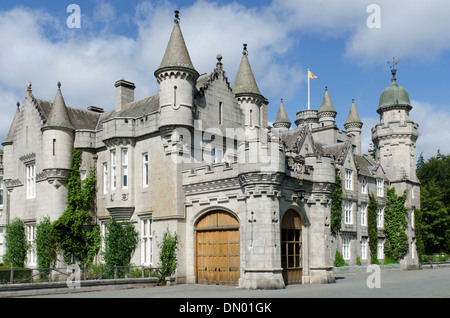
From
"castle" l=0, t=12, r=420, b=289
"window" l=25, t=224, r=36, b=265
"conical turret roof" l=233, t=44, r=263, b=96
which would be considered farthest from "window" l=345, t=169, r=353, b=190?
"window" l=25, t=224, r=36, b=265

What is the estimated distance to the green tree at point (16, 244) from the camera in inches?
1288

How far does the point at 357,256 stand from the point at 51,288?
2872 centimetres

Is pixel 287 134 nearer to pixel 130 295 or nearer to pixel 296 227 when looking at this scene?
pixel 296 227

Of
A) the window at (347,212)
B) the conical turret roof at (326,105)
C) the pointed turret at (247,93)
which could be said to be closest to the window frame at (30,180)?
the pointed turret at (247,93)

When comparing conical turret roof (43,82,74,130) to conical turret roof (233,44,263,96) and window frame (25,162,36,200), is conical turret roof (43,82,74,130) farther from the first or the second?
conical turret roof (233,44,263,96)

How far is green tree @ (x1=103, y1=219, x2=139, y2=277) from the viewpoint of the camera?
1037 inches

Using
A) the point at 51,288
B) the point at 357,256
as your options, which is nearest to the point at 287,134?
the point at 357,256

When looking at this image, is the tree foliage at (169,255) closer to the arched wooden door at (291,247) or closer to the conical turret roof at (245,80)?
the arched wooden door at (291,247)

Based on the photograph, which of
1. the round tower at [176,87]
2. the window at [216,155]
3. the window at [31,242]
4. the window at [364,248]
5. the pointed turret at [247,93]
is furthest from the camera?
the window at [364,248]

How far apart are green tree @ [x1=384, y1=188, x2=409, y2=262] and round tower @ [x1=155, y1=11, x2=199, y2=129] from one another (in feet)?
93.3

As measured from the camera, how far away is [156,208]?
84.0ft

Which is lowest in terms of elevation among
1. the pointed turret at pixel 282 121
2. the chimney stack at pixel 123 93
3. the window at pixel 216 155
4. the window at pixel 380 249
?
the window at pixel 380 249

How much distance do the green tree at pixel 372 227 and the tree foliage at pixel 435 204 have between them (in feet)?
31.5

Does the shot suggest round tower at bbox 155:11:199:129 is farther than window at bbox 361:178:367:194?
No
